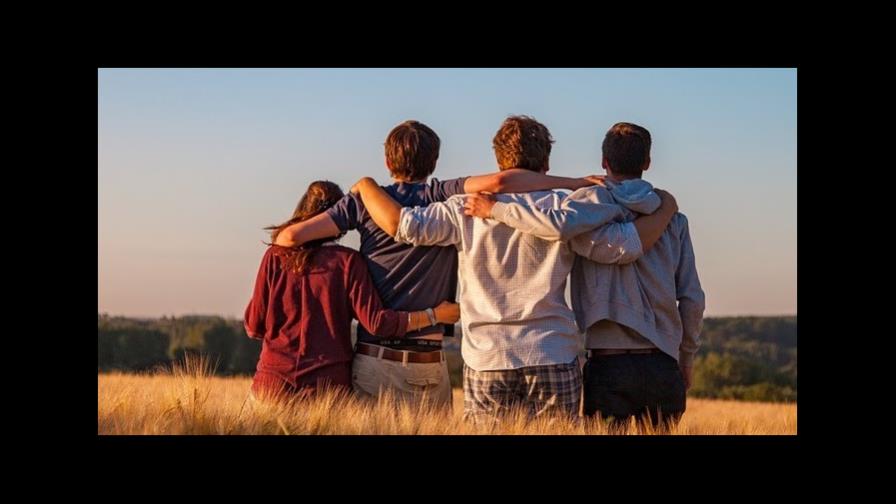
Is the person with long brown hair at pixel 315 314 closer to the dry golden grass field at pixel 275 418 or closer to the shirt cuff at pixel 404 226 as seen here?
the dry golden grass field at pixel 275 418

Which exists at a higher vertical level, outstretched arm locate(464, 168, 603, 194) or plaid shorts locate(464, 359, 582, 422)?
outstretched arm locate(464, 168, 603, 194)

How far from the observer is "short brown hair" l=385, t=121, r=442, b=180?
6.52 metres

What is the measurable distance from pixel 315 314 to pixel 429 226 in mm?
960

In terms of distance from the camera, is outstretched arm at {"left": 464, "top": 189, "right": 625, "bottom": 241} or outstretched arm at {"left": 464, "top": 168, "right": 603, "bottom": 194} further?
outstretched arm at {"left": 464, "top": 168, "right": 603, "bottom": 194}

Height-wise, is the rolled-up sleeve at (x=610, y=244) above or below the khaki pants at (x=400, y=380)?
above

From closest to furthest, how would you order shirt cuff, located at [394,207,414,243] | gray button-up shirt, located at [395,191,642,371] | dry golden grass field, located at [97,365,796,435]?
dry golden grass field, located at [97,365,796,435], gray button-up shirt, located at [395,191,642,371], shirt cuff, located at [394,207,414,243]

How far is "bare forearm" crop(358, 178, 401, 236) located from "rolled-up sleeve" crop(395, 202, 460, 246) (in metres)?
0.05

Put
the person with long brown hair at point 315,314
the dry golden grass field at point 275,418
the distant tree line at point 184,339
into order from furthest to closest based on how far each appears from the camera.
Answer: the distant tree line at point 184,339, the person with long brown hair at point 315,314, the dry golden grass field at point 275,418

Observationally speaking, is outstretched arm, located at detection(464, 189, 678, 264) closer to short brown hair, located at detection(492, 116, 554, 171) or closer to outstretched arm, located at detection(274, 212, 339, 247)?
short brown hair, located at detection(492, 116, 554, 171)

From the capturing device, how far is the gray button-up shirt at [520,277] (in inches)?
239

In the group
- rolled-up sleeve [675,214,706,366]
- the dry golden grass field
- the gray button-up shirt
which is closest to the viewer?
the dry golden grass field

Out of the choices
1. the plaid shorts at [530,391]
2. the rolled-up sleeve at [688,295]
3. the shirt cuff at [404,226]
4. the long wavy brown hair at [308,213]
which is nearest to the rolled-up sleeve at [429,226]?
the shirt cuff at [404,226]

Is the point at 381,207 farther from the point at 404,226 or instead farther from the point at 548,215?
the point at 548,215

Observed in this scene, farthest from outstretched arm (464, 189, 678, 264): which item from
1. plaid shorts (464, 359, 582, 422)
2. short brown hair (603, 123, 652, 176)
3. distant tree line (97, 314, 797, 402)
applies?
distant tree line (97, 314, 797, 402)
